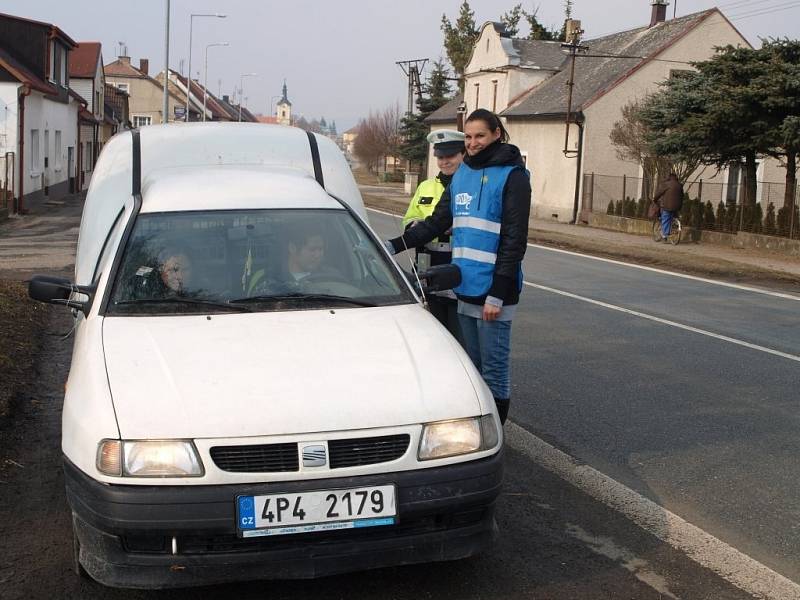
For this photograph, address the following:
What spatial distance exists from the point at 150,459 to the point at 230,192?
7.24 ft

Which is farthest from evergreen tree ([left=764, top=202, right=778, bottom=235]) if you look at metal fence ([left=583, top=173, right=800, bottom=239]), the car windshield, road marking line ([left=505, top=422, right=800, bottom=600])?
the car windshield

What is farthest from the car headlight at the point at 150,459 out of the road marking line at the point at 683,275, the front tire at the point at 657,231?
the front tire at the point at 657,231

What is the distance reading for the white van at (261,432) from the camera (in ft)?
11.6

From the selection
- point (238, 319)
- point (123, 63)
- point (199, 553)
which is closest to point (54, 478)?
point (238, 319)

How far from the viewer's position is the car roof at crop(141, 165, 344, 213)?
526 centimetres

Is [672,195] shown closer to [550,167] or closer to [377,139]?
[550,167]

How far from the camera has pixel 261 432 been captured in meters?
3.57

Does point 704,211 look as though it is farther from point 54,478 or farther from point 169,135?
point 54,478

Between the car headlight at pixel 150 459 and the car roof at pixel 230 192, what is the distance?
195 centimetres

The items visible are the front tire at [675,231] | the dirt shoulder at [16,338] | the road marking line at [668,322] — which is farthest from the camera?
the front tire at [675,231]

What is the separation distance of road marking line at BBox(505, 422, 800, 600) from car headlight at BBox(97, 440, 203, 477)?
234 centimetres

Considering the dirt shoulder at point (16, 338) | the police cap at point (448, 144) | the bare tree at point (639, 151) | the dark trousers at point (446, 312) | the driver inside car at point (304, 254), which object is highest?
the bare tree at point (639, 151)

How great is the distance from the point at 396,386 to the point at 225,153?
378 cm

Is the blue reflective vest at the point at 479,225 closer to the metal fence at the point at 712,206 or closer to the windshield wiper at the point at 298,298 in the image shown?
the windshield wiper at the point at 298,298
